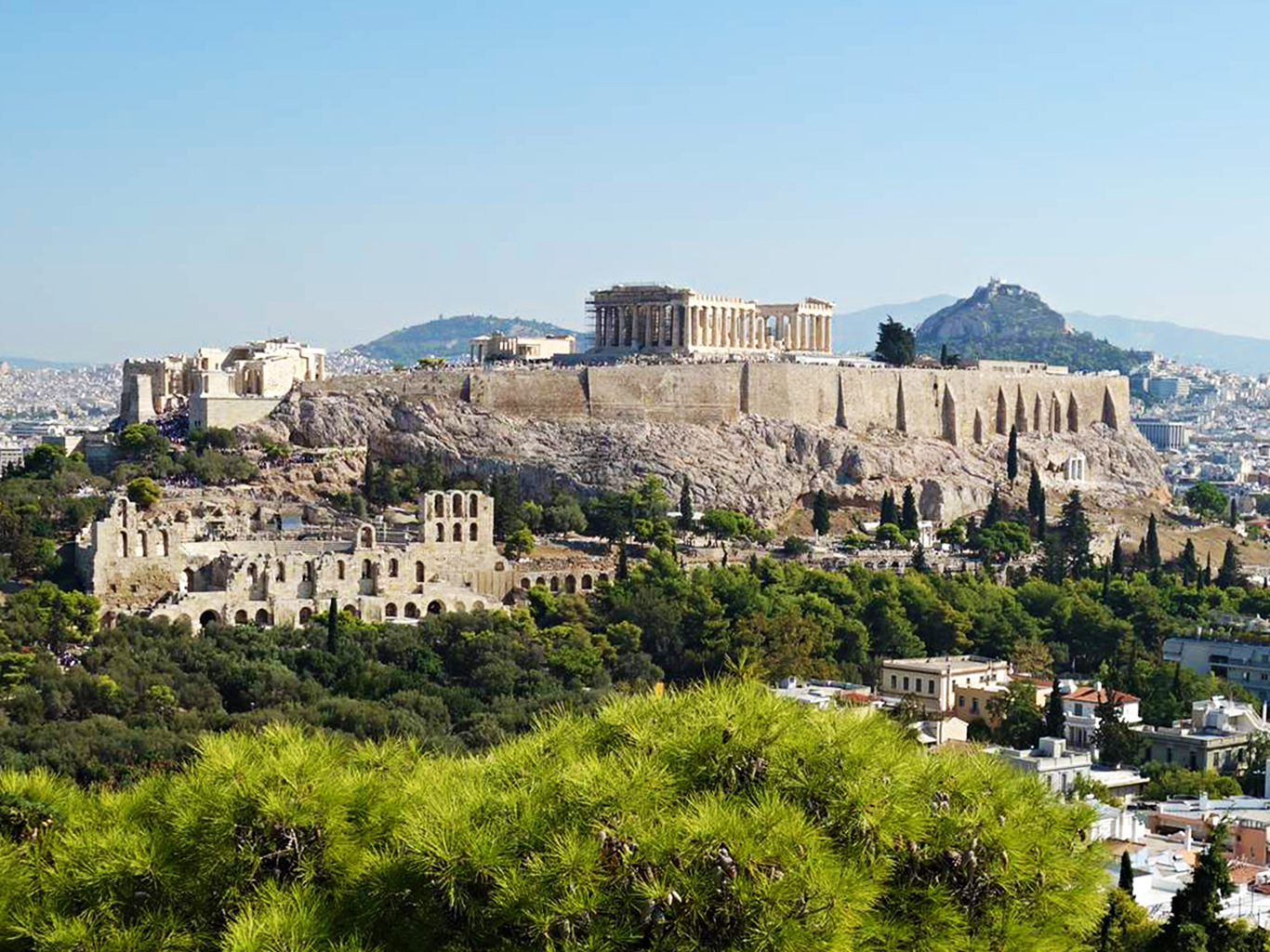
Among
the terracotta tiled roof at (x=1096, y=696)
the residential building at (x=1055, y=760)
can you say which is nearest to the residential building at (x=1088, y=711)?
the terracotta tiled roof at (x=1096, y=696)

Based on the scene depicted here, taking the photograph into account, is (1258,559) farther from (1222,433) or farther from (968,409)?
(1222,433)

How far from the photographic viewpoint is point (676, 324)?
57812mm

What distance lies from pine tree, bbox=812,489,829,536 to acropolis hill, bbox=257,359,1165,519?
1.00 meters

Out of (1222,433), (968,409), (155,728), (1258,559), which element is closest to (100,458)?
(155,728)

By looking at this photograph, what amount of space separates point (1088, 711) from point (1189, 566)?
15570 mm

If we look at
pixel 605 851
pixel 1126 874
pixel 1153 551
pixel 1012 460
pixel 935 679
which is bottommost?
pixel 935 679

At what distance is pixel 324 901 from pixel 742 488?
38934 millimetres

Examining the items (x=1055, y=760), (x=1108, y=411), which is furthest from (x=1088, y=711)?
(x=1108, y=411)

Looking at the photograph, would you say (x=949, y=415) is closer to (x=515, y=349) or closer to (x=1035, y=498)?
(x=1035, y=498)

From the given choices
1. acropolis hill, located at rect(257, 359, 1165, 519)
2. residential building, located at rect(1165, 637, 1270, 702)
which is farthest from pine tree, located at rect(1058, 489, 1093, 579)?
residential building, located at rect(1165, 637, 1270, 702)

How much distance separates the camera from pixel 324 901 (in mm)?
13375

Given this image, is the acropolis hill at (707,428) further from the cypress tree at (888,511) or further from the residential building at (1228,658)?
the residential building at (1228,658)

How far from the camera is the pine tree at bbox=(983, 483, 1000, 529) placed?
53094mm

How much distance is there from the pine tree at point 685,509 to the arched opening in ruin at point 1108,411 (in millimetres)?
21628
